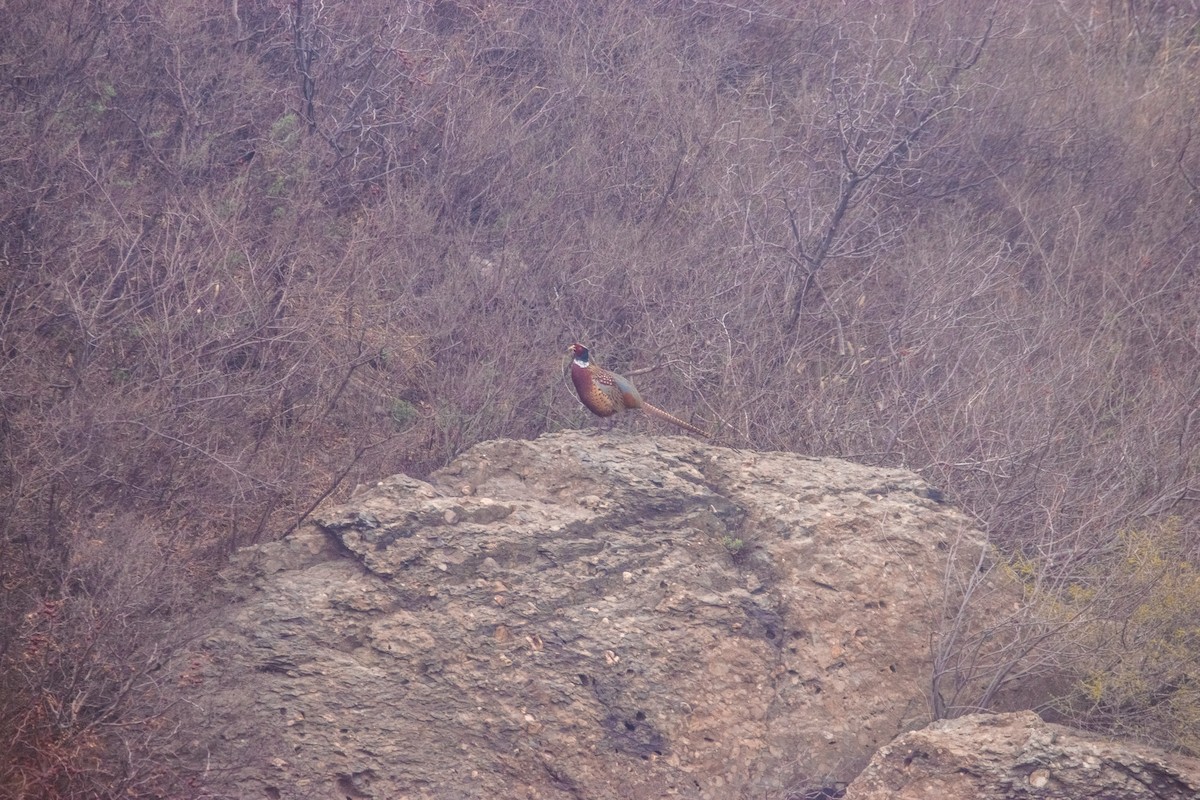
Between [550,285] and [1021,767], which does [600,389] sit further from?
[1021,767]

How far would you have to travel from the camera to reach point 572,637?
175 inches

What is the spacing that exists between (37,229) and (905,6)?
887cm

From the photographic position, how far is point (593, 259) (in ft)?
26.4

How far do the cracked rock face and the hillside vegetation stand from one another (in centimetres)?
38

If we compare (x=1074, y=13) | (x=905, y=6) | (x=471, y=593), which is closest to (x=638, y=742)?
(x=471, y=593)

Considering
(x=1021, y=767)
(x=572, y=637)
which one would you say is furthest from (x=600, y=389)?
(x=1021, y=767)

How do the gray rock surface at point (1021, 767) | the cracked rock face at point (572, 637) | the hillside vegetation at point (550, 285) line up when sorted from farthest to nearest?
the hillside vegetation at point (550, 285) → the cracked rock face at point (572, 637) → the gray rock surface at point (1021, 767)

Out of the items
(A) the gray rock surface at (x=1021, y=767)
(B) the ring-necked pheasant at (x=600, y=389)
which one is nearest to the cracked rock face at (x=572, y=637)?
(A) the gray rock surface at (x=1021, y=767)

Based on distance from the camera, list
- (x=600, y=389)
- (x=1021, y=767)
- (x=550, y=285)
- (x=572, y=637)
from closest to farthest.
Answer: (x=1021, y=767) < (x=572, y=637) < (x=600, y=389) < (x=550, y=285)

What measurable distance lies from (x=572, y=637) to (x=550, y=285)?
388 centimetres

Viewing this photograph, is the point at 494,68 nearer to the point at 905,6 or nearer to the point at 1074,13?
the point at 905,6

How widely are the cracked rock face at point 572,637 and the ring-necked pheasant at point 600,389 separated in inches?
30.3

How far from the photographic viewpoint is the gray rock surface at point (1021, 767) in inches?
153

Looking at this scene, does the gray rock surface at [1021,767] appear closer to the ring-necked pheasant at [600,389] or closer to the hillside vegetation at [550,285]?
the hillside vegetation at [550,285]
